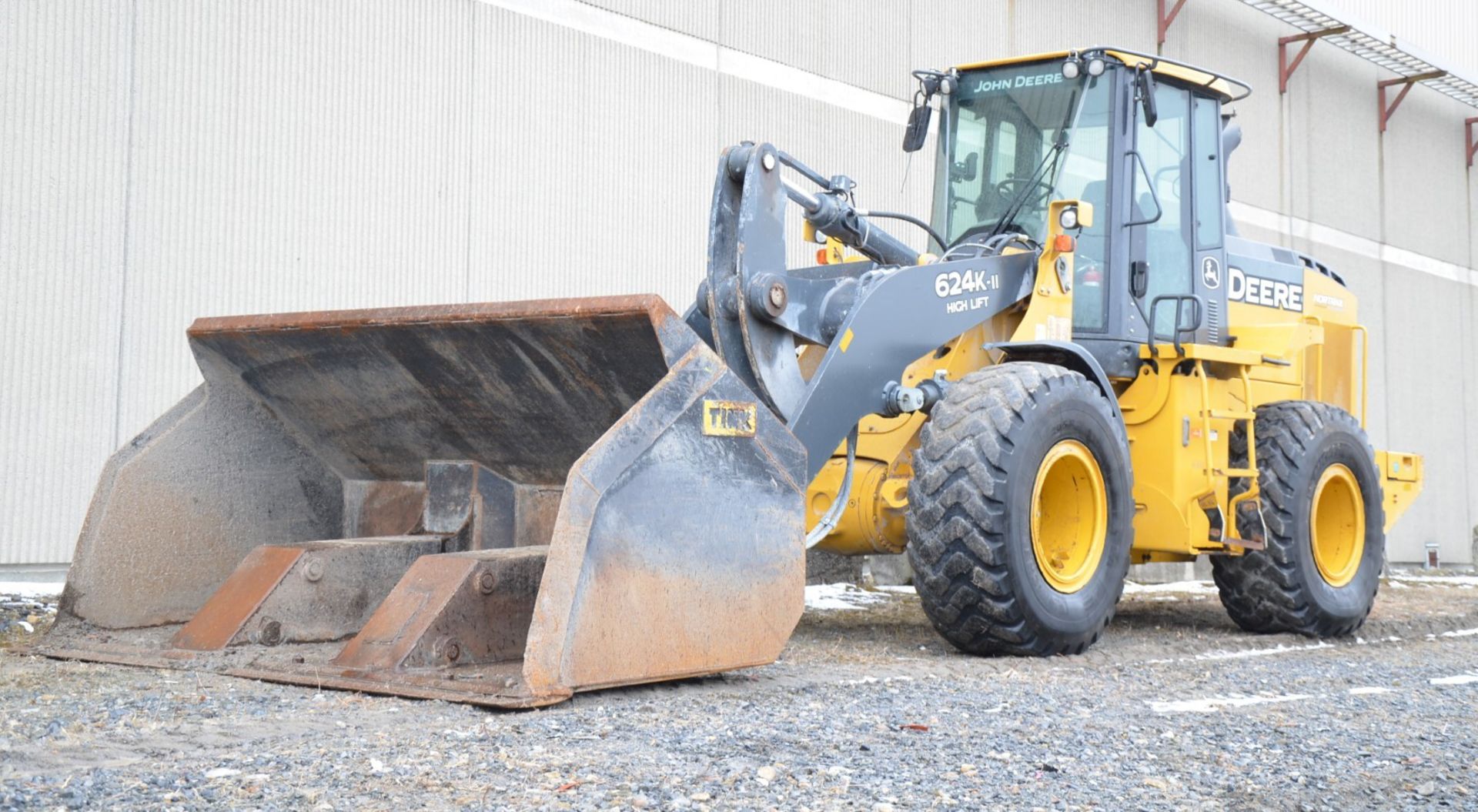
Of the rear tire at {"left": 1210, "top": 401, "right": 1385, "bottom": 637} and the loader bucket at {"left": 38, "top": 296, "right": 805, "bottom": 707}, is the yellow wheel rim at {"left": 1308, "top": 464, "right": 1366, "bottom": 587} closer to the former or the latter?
the rear tire at {"left": 1210, "top": 401, "right": 1385, "bottom": 637}

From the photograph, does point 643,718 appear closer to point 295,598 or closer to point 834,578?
point 295,598

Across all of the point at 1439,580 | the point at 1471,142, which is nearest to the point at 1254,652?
the point at 1439,580

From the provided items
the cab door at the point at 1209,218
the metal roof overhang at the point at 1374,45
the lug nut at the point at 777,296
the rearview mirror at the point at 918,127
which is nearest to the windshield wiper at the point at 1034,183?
the rearview mirror at the point at 918,127

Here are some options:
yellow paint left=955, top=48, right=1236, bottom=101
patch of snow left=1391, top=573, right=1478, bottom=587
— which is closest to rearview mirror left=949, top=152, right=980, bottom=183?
yellow paint left=955, top=48, right=1236, bottom=101

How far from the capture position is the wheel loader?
4.86 metres

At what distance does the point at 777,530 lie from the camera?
16.8 feet

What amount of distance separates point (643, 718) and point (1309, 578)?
4929mm

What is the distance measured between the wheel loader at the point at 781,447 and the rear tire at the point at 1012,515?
0.01m

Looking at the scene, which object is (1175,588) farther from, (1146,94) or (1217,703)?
(1217,703)

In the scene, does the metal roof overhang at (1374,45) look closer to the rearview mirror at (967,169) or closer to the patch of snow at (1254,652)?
the rearview mirror at (967,169)

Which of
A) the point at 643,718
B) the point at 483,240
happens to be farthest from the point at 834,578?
the point at 643,718

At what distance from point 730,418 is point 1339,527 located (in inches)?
200

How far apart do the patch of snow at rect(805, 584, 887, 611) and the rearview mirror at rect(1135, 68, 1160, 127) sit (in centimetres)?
365

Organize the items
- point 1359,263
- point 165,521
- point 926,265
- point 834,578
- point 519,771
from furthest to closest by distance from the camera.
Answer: point 1359,263
point 834,578
point 926,265
point 165,521
point 519,771
